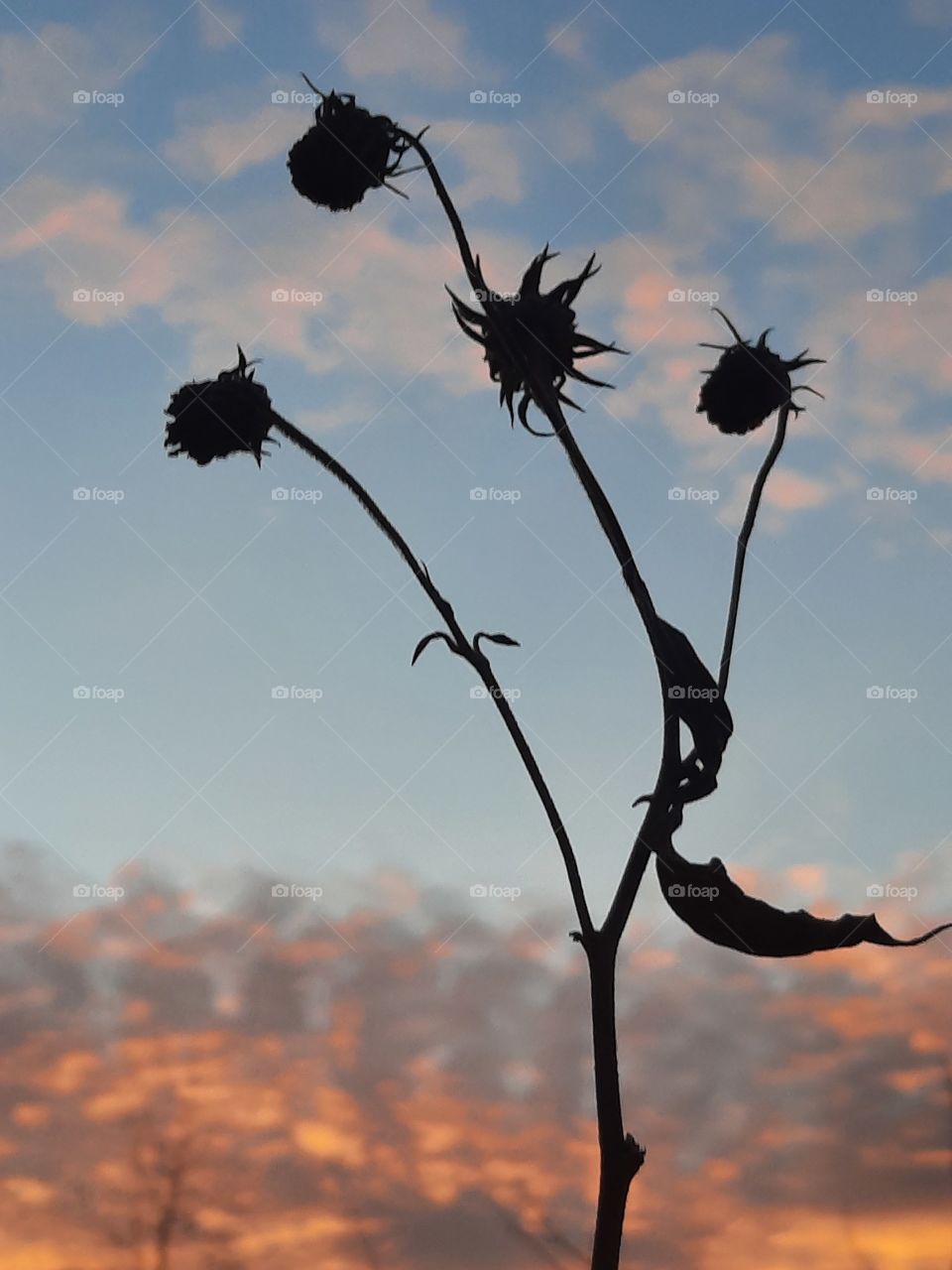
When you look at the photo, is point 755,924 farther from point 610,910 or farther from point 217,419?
point 217,419

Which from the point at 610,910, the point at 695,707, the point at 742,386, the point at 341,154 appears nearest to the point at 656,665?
the point at 695,707

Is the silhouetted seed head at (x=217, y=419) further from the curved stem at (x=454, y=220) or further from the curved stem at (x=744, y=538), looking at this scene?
the curved stem at (x=744, y=538)

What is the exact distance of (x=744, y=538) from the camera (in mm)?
2375

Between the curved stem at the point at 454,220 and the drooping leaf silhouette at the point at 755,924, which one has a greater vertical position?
the curved stem at the point at 454,220

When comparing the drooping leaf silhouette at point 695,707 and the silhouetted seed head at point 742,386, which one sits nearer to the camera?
the drooping leaf silhouette at point 695,707

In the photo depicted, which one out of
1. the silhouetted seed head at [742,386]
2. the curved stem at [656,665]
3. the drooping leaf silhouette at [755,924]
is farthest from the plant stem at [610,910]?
the silhouetted seed head at [742,386]

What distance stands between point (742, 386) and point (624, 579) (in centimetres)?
55

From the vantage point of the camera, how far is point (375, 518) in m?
2.22

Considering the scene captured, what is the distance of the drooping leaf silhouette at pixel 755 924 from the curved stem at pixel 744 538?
0.36 meters

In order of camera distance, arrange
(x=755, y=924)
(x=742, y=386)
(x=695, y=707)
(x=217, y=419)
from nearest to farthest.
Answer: (x=755, y=924)
(x=695, y=707)
(x=217, y=419)
(x=742, y=386)

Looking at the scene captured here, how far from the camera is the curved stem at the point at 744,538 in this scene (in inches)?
88.0

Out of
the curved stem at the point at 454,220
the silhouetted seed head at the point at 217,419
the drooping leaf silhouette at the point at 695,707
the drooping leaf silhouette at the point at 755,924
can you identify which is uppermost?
the curved stem at the point at 454,220

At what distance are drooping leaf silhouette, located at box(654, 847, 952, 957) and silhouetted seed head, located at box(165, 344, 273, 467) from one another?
109 centimetres

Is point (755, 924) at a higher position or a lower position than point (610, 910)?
lower
